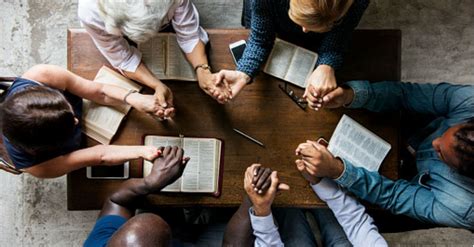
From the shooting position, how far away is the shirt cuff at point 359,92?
2182 mm

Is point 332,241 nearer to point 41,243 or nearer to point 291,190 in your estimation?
point 291,190

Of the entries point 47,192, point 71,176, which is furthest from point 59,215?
point 71,176

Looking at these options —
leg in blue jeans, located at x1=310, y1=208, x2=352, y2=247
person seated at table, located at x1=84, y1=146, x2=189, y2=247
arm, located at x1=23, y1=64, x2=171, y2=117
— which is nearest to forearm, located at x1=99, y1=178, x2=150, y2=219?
person seated at table, located at x1=84, y1=146, x2=189, y2=247

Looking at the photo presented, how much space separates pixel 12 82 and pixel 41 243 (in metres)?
1.27

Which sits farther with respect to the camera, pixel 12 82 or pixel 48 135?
pixel 12 82

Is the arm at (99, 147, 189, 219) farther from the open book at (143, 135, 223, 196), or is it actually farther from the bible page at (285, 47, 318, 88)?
the bible page at (285, 47, 318, 88)

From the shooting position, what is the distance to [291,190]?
2301 millimetres

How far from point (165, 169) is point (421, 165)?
3.90 feet

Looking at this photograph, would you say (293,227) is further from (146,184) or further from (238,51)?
(238,51)

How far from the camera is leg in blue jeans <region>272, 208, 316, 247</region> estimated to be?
2414 mm

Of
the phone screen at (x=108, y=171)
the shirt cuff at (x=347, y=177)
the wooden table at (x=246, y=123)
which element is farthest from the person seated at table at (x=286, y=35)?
the phone screen at (x=108, y=171)

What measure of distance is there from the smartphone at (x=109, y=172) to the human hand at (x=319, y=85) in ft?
2.91

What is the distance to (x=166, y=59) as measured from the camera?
228 cm

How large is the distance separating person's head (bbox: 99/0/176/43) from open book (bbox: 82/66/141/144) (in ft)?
1.09
